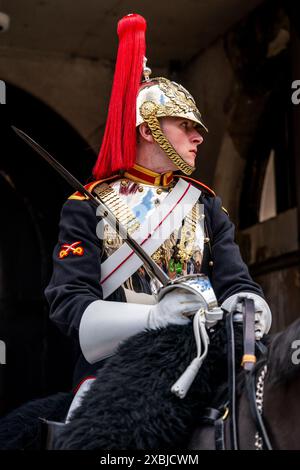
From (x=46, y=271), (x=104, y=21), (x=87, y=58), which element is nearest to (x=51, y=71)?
(x=87, y=58)

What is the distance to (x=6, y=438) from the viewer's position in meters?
2.56

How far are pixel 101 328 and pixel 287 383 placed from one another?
48 cm

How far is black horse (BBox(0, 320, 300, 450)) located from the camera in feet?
6.42

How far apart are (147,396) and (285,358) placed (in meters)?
0.31

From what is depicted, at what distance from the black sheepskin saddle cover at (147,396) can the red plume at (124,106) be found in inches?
23.7

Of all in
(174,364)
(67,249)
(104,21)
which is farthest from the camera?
(104,21)

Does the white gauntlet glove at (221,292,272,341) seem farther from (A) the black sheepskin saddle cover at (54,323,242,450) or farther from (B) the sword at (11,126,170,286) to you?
(B) the sword at (11,126,170,286)

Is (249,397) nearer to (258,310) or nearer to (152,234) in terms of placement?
(258,310)

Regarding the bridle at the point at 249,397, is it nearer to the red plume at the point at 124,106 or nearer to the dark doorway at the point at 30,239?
the red plume at the point at 124,106

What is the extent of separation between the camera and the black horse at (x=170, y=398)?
196 cm

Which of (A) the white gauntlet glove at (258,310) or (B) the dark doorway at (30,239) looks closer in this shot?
(A) the white gauntlet glove at (258,310)

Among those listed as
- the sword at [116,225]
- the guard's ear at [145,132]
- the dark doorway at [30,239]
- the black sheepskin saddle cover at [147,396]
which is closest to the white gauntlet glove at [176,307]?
the black sheepskin saddle cover at [147,396]

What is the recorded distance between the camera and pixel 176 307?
215 centimetres
